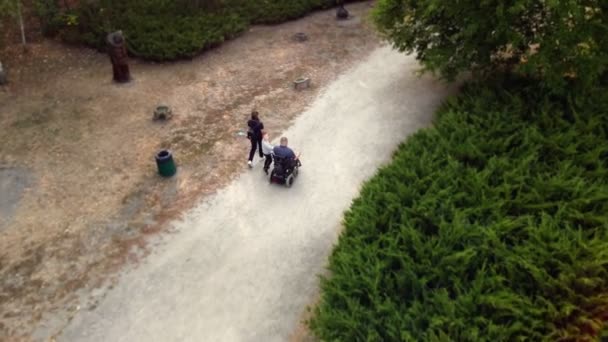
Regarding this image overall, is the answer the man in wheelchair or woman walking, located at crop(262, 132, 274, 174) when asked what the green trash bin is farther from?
the man in wheelchair

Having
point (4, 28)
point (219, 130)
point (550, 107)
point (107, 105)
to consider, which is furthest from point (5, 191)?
point (550, 107)

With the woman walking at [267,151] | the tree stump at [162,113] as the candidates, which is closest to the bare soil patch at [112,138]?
the tree stump at [162,113]

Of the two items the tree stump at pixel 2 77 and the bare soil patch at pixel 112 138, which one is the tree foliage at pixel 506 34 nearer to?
the bare soil patch at pixel 112 138

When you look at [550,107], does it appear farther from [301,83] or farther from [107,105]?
[107,105]

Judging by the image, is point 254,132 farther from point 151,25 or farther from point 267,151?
point 151,25

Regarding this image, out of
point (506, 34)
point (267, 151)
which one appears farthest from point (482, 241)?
point (506, 34)

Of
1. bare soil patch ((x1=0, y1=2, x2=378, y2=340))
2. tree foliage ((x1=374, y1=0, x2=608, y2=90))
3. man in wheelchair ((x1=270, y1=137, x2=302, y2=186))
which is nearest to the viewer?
bare soil patch ((x1=0, y1=2, x2=378, y2=340))

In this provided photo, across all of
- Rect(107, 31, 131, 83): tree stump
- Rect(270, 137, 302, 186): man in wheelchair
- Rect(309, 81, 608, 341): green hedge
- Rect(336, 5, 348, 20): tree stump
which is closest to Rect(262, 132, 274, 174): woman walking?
Rect(270, 137, 302, 186): man in wheelchair
